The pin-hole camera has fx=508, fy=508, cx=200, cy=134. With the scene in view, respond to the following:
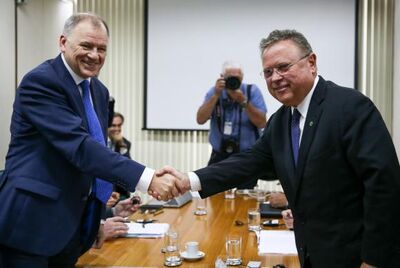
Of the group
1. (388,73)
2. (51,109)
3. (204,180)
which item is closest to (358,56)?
(388,73)

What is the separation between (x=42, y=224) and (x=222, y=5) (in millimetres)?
4325

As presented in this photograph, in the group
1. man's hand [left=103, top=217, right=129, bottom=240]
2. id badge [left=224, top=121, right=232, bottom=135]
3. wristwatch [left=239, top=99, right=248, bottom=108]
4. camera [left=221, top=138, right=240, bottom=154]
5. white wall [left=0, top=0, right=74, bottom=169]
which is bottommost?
man's hand [left=103, top=217, right=129, bottom=240]

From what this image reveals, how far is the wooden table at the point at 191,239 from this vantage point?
2.13 meters

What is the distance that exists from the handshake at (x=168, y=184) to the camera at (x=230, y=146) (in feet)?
6.71

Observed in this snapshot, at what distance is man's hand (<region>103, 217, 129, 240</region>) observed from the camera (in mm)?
2432

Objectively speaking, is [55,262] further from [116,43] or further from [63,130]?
[116,43]

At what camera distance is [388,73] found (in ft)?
18.4

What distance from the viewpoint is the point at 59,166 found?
1954 mm

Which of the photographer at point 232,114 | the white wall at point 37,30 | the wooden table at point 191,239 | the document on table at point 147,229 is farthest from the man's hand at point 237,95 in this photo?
the white wall at point 37,30

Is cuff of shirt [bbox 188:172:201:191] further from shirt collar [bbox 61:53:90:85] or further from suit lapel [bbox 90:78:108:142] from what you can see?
shirt collar [bbox 61:53:90:85]

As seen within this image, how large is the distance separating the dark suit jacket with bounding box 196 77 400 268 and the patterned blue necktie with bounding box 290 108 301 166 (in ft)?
0.07

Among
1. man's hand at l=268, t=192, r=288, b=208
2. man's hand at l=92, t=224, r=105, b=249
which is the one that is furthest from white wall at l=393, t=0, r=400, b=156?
man's hand at l=92, t=224, r=105, b=249

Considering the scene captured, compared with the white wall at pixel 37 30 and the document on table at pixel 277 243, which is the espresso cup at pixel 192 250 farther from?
the white wall at pixel 37 30

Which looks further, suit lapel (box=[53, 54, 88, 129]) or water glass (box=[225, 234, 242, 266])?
water glass (box=[225, 234, 242, 266])
